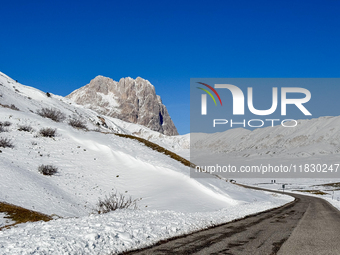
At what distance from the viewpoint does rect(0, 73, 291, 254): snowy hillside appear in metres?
7.02

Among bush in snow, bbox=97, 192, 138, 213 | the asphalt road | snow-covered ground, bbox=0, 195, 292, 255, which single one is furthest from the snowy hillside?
bush in snow, bbox=97, 192, 138, 213

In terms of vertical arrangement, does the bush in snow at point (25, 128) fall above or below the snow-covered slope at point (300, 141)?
below

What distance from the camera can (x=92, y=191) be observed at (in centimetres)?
1825

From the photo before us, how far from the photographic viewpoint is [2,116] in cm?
2728

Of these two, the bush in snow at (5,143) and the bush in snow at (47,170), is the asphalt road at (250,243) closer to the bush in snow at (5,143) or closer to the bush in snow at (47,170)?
the bush in snow at (47,170)

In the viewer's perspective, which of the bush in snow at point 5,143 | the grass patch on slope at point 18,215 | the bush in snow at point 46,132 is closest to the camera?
the grass patch on slope at point 18,215

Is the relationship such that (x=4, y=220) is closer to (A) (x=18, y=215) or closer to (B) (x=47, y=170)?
(A) (x=18, y=215)

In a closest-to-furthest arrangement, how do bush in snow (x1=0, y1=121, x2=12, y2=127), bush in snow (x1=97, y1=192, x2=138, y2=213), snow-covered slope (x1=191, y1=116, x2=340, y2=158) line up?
bush in snow (x1=97, y1=192, x2=138, y2=213) → bush in snow (x1=0, y1=121, x2=12, y2=127) → snow-covered slope (x1=191, y1=116, x2=340, y2=158)

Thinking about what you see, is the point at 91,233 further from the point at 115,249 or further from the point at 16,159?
the point at 16,159

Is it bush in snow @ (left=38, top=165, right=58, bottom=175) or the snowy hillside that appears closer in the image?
the snowy hillside

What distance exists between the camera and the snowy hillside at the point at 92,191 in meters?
7.02

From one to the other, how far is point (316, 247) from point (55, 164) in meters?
17.9

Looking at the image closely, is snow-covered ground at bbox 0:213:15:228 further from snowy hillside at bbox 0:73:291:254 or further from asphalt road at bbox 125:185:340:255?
asphalt road at bbox 125:185:340:255

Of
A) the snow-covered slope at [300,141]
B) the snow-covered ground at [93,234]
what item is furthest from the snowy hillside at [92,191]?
the snow-covered slope at [300,141]
